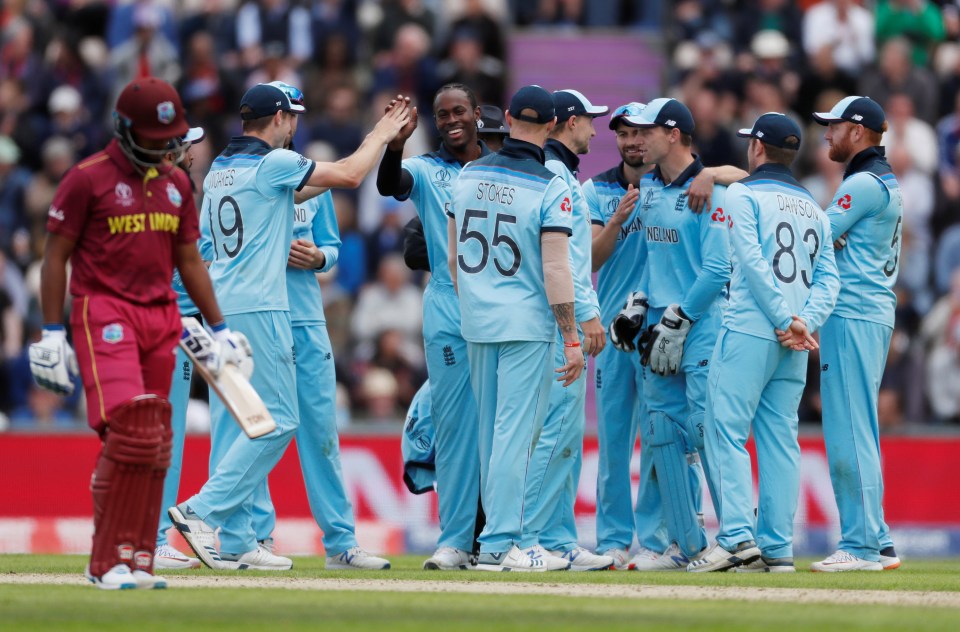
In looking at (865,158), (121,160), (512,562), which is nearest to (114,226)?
(121,160)

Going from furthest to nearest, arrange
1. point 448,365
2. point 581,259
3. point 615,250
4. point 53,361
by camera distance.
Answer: point 615,250, point 448,365, point 581,259, point 53,361

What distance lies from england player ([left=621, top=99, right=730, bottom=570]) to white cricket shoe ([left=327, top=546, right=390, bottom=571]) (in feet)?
6.18

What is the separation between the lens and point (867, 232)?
10945 millimetres

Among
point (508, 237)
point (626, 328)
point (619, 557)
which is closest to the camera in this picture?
point (508, 237)

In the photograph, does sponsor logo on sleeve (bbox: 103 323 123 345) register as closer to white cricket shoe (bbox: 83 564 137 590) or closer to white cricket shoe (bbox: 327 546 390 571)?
white cricket shoe (bbox: 83 564 137 590)

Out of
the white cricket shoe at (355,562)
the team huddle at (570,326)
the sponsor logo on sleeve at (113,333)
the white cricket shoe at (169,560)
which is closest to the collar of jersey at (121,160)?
the team huddle at (570,326)

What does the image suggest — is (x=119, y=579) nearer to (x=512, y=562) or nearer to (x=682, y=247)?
(x=512, y=562)

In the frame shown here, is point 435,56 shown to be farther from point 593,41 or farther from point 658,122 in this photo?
point 658,122

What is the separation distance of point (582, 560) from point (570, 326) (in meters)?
1.75

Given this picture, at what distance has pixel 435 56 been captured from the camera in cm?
2042

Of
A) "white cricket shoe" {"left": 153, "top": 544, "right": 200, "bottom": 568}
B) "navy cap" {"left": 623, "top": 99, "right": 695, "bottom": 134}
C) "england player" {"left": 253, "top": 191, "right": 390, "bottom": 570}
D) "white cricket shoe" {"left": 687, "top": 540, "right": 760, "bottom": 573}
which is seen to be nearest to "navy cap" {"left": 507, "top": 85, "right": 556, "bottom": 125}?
"navy cap" {"left": 623, "top": 99, "right": 695, "bottom": 134}

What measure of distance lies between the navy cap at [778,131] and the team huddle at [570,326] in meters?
0.02

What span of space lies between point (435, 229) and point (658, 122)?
1596mm

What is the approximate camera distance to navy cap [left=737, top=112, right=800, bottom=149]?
1059cm
